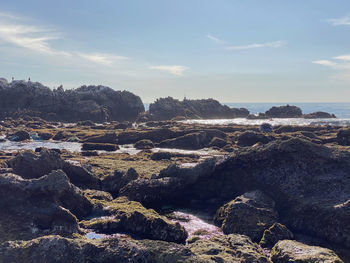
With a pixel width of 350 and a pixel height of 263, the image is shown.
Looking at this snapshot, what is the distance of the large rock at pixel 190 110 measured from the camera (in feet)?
509

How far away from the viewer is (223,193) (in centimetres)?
2111

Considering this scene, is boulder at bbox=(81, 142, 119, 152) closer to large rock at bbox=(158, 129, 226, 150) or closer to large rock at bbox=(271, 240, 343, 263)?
large rock at bbox=(158, 129, 226, 150)

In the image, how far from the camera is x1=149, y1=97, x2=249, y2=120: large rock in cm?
A: 15525

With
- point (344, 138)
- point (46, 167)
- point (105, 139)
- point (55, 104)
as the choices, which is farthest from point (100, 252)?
point (55, 104)

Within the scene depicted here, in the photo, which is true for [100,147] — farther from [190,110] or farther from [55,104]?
[190,110]

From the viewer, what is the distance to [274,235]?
48.4 feet

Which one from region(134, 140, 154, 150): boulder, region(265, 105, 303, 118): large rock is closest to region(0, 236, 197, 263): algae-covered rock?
region(134, 140, 154, 150): boulder

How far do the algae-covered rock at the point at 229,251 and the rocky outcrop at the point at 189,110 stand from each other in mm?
122516

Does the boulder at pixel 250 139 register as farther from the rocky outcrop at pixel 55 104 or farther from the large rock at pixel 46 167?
the rocky outcrop at pixel 55 104

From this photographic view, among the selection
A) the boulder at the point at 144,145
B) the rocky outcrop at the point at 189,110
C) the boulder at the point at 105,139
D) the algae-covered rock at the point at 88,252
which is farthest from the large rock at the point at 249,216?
the rocky outcrop at the point at 189,110

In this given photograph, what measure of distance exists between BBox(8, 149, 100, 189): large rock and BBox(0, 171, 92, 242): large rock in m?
5.71

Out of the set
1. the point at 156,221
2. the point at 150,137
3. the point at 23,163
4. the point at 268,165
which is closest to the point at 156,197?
the point at 156,221

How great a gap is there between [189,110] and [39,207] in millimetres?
155848

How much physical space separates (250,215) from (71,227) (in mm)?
9663
